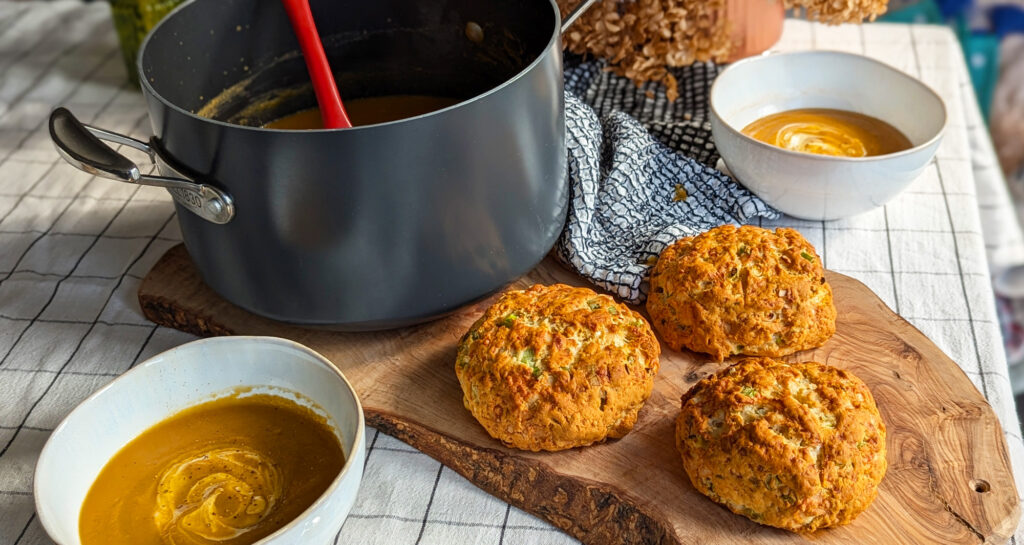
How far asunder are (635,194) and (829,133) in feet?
0.94

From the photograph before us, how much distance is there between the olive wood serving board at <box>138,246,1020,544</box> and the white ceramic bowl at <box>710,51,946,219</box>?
138mm

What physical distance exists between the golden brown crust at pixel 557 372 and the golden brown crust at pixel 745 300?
0.20 feet

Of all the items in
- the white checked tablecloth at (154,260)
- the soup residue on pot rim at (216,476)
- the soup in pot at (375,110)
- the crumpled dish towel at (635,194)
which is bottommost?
the white checked tablecloth at (154,260)

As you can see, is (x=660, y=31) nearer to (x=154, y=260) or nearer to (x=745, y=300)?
(x=745, y=300)

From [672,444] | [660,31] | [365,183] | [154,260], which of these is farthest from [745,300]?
[154,260]

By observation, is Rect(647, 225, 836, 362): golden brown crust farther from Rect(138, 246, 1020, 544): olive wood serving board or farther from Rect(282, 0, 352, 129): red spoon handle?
Rect(282, 0, 352, 129): red spoon handle

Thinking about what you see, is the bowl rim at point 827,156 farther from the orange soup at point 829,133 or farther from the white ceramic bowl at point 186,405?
the white ceramic bowl at point 186,405

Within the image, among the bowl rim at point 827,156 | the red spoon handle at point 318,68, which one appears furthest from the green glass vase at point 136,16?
the bowl rim at point 827,156

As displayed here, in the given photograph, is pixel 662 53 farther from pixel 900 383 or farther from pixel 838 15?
pixel 900 383

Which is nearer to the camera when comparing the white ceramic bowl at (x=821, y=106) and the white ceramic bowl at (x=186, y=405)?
the white ceramic bowl at (x=186, y=405)

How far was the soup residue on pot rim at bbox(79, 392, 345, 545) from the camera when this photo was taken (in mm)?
Result: 829

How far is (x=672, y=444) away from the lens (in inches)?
36.2

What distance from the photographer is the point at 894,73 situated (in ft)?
4.27

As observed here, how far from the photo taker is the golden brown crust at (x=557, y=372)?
89cm
